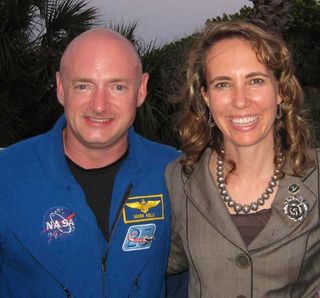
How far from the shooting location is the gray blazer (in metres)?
2.23

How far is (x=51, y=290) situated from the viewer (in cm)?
242

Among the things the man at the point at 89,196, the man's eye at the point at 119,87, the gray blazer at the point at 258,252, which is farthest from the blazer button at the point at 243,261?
the man's eye at the point at 119,87

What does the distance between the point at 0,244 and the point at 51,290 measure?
0.35 metres

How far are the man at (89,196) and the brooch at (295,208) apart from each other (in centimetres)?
66

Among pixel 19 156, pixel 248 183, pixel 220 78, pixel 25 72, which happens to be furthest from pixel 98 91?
pixel 25 72

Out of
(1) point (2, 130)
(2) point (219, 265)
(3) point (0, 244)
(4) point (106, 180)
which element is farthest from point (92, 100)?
(1) point (2, 130)

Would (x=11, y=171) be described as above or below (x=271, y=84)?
below

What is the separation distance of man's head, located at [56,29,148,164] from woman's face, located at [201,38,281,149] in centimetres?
47

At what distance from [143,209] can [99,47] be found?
89 cm

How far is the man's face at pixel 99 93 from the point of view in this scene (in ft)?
8.36

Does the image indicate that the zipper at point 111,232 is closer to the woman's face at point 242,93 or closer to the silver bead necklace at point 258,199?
the silver bead necklace at point 258,199

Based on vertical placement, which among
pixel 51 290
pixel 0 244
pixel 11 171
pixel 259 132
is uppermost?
pixel 259 132

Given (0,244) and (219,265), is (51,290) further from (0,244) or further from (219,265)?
(219,265)

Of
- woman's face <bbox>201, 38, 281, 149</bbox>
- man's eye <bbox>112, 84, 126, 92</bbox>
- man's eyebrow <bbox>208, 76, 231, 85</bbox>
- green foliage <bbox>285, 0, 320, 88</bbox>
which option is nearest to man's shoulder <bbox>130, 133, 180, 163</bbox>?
man's eye <bbox>112, 84, 126, 92</bbox>
